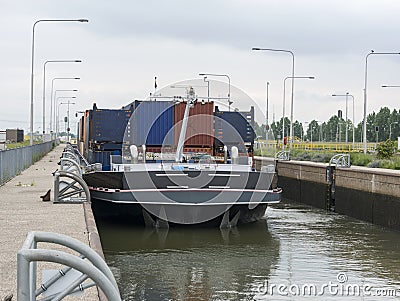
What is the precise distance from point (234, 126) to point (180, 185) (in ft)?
Result: 25.7

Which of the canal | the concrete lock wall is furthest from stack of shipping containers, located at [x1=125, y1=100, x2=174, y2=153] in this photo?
the concrete lock wall

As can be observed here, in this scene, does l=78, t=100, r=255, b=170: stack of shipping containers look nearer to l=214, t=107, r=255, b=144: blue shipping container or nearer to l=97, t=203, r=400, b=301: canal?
l=214, t=107, r=255, b=144: blue shipping container

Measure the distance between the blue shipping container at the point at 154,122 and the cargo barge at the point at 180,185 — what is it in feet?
0.17

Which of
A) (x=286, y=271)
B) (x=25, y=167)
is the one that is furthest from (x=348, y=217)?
(x=25, y=167)

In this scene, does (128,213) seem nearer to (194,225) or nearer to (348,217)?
(194,225)

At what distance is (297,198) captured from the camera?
123ft

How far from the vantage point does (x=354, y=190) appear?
29.6 meters

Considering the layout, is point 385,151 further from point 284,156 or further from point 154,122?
point 154,122

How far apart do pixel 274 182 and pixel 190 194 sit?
360 centimetres

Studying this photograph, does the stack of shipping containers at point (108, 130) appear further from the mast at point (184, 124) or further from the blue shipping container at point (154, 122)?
the mast at point (184, 124)

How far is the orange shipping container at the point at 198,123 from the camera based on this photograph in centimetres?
2600

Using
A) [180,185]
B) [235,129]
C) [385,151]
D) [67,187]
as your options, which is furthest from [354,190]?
[385,151]

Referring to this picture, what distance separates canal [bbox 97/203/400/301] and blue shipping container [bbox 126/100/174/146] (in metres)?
4.21

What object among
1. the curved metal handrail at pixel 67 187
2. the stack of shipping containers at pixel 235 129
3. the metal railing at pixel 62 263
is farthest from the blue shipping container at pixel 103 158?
the metal railing at pixel 62 263
